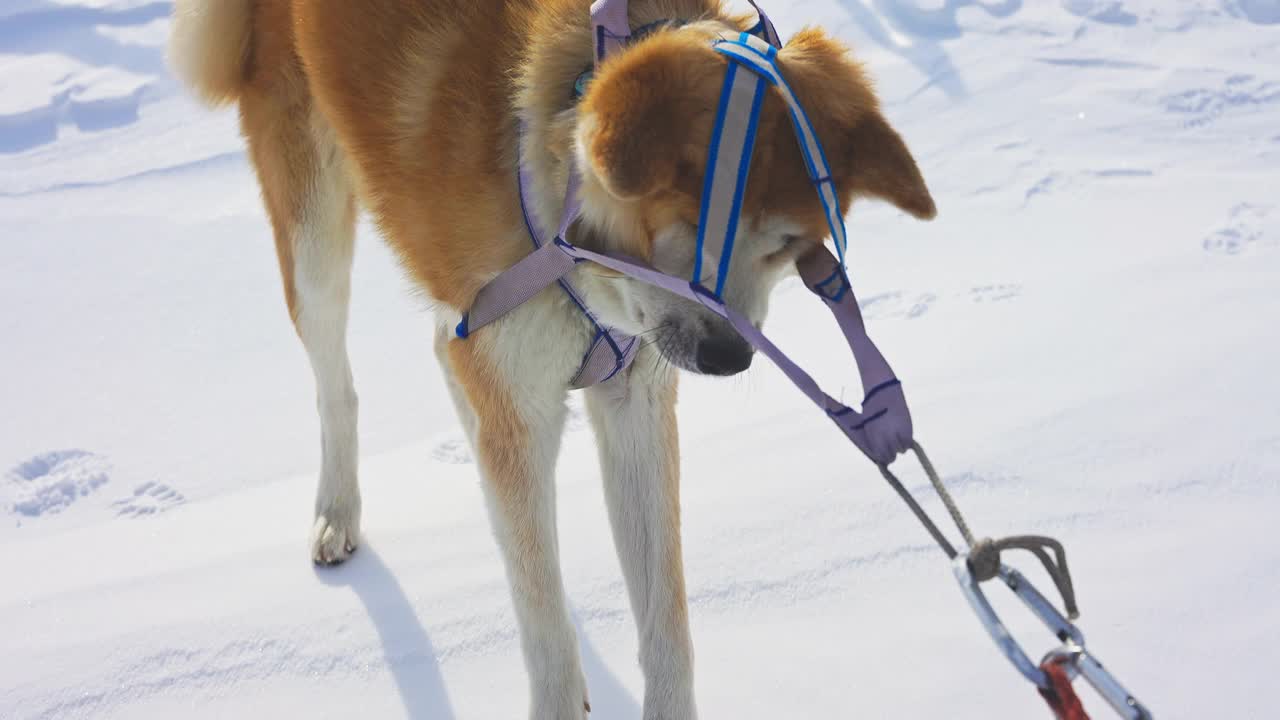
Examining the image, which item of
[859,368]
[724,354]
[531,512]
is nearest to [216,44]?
[531,512]

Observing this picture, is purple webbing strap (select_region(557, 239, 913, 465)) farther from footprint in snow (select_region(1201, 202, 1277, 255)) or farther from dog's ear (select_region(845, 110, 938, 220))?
footprint in snow (select_region(1201, 202, 1277, 255))

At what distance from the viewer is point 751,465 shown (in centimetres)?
264

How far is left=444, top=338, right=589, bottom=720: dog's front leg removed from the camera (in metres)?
1.82

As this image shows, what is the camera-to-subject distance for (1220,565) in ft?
6.97

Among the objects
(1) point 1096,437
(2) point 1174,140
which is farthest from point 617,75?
(2) point 1174,140

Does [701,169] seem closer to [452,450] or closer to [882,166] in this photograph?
[882,166]

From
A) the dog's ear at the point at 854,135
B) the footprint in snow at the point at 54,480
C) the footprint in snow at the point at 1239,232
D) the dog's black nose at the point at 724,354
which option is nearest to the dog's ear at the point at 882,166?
the dog's ear at the point at 854,135

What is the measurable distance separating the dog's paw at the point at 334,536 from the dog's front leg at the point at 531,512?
0.73 metres

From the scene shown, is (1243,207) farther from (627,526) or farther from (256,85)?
(256,85)

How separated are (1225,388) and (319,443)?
8.16 feet

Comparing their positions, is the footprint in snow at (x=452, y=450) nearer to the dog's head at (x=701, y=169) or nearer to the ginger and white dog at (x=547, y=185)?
the ginger and white dog at (x=547, y=185)

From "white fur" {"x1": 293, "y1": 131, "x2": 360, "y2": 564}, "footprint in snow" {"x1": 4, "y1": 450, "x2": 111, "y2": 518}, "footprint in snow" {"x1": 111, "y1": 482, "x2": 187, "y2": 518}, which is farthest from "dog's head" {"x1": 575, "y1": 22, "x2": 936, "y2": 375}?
"footprint in snow" {"x1": 4, "y1": 450, "x2": 111, "y2": 518}

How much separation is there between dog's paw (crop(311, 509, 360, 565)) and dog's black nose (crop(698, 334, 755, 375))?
1362mm

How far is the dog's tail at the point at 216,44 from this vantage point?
2.38m
